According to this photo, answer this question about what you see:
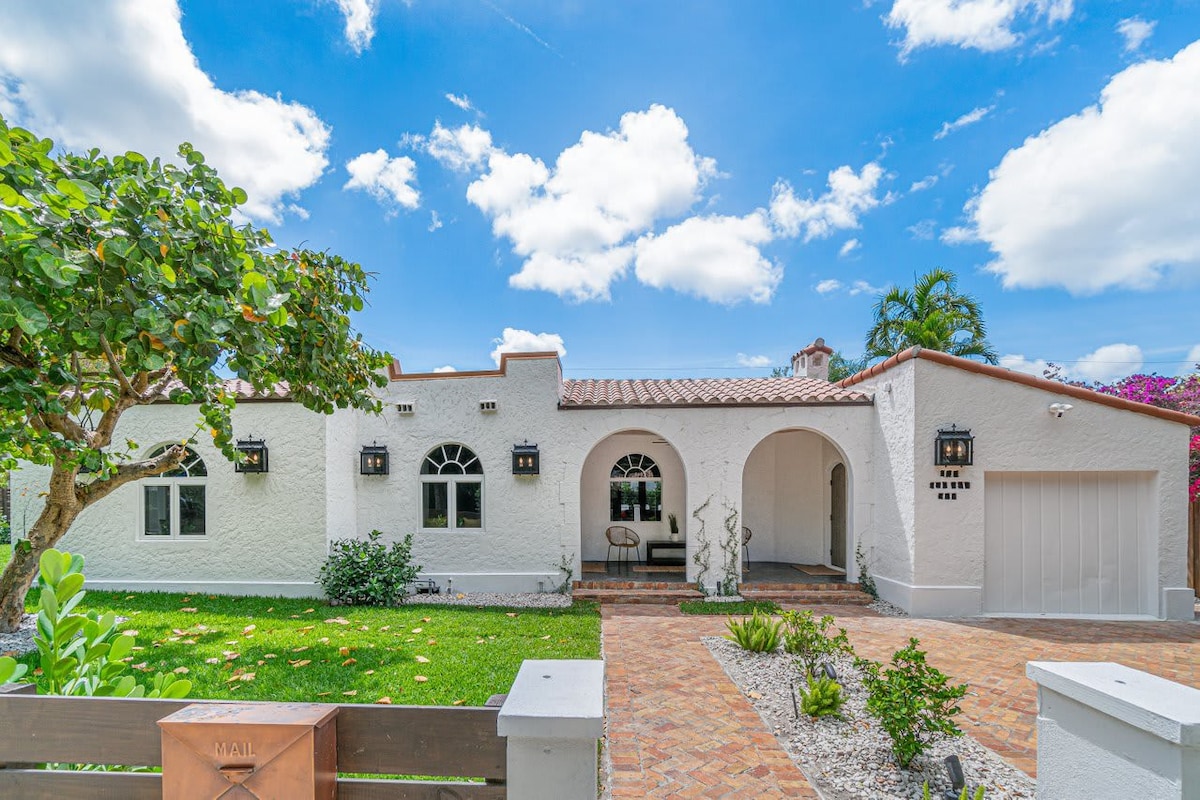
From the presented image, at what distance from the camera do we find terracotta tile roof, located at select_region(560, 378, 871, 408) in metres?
10.9

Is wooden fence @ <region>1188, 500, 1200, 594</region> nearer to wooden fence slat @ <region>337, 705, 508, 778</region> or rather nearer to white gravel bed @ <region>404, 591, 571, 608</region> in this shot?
white gravel bed @ <region>404, 591, 571, 608</region>

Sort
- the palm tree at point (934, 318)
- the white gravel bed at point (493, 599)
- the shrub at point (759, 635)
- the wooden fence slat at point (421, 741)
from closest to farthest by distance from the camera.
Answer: the wooden fence slat at point (421, 741)
the shrub at point (759, 635)
the white gravel bed at point (493, 599)
the palm tree at point (934, 318)

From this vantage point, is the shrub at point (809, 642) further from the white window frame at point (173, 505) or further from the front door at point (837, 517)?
the white window frame at point (173, 505)

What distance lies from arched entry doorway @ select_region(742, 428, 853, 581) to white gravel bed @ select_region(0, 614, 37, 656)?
44.1ft

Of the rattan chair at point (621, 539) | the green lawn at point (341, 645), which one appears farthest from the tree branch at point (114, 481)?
the rattan chair at point (621, 539)

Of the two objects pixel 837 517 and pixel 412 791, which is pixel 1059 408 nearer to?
pixel 837 517

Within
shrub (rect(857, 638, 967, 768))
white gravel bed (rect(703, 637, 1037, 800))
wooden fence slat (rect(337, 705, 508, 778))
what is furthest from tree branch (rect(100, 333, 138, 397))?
shrub (rect(857, 638, 967, 768))

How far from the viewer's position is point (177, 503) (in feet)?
35.0

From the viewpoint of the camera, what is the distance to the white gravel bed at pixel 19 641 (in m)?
6.85

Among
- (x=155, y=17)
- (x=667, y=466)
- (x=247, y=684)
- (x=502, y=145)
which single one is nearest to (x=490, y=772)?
(x=247, y=684)

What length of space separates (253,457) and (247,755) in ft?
33.7

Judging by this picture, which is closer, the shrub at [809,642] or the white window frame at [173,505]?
the shrub at [809,642]

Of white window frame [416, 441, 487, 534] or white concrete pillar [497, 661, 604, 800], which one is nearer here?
white concrete pillar [497, 661, 604, 800]

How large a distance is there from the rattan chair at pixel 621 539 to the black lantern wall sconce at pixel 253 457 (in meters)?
7.83
